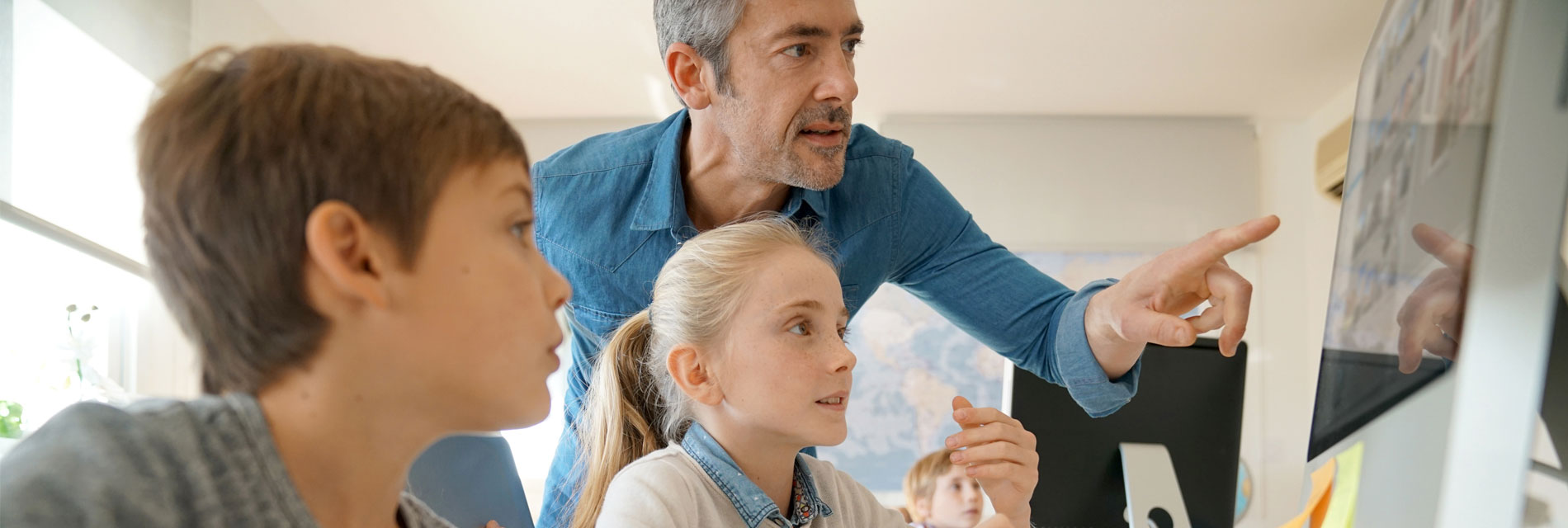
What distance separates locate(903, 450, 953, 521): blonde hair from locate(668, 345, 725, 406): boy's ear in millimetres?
2028

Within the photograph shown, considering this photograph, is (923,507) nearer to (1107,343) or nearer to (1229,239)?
(1107,343)

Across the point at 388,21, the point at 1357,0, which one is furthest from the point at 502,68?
the point at 1357,0

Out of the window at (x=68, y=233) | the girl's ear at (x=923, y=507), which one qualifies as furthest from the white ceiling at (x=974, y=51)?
the girl's ear at (x=923, y=507)

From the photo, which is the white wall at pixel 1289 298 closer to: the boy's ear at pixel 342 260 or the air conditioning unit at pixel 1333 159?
the air conditioning unit at pixel 1333 159

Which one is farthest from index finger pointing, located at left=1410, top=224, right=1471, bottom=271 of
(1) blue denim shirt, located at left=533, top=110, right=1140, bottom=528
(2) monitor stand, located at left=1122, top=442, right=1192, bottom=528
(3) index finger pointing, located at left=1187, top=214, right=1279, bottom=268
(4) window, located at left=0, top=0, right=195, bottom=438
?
(4) window, located at left=0, top=0, right=195, bottom=438

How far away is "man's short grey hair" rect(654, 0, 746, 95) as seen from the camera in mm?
1462

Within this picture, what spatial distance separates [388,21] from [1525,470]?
14.2 ft

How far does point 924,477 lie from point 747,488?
2173 millimetres

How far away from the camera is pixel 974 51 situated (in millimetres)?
4395

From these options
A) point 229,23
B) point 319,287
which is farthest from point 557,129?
point 319,287

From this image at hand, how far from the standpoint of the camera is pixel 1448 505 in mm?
419

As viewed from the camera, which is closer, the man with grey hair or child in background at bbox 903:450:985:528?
the man with grey hair

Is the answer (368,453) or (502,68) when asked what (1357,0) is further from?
(368,453)

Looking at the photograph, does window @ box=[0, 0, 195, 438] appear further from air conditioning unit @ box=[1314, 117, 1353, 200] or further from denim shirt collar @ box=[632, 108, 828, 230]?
air conditioning unit @ box=[1314, 117, 1353, 200]
